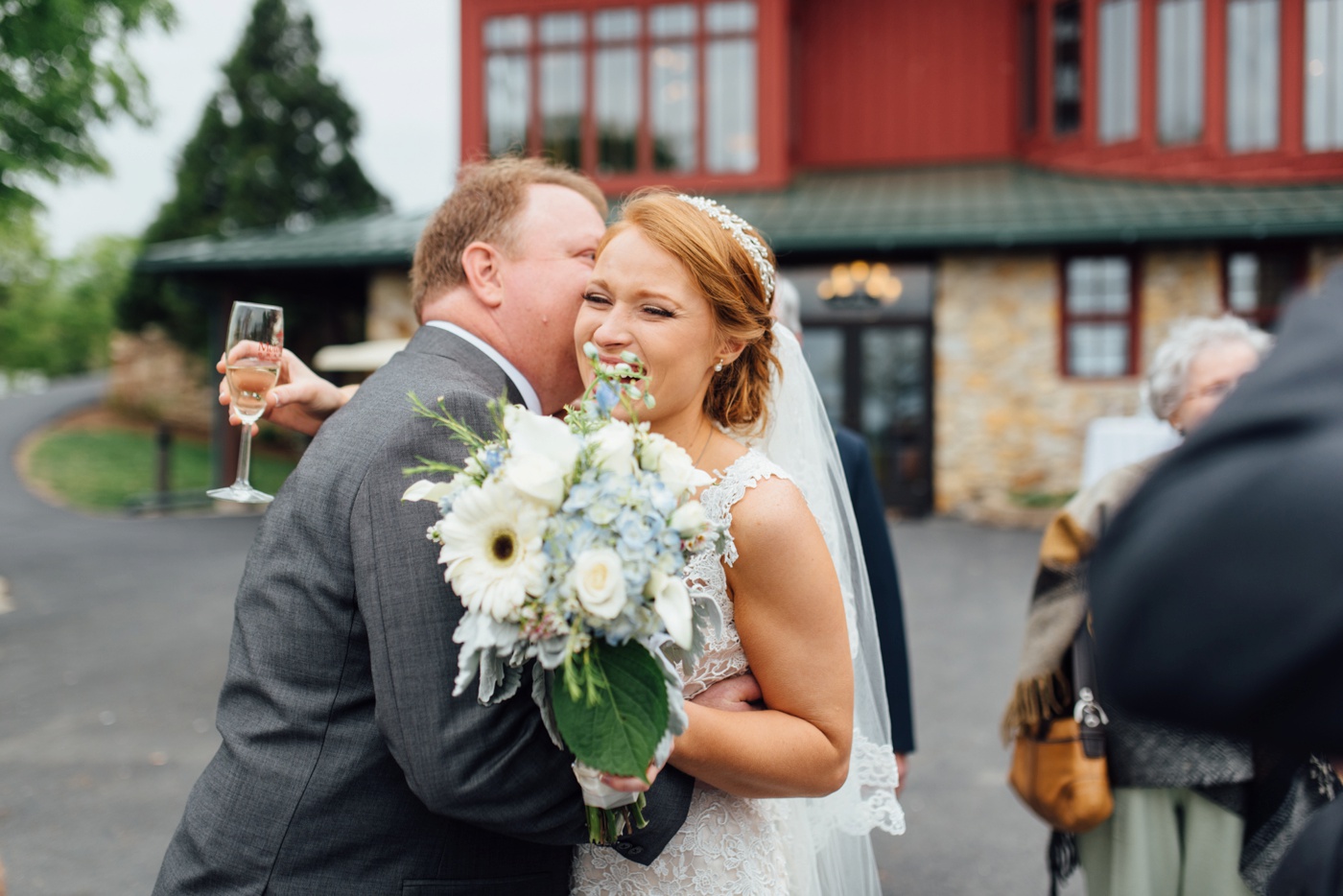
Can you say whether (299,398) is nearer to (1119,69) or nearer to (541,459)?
(541,459)

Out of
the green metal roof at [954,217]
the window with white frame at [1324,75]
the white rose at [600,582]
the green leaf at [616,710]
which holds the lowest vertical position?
the green leaf at [616,710]

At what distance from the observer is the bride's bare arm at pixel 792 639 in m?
1.67

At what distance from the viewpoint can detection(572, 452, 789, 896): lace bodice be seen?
68.9 inches

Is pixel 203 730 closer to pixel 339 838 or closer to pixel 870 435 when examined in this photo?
pixel 339 838

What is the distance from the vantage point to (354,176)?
890 inches

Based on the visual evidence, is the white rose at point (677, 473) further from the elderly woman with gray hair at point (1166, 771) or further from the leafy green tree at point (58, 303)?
the leafy green tree at point (58, 303)

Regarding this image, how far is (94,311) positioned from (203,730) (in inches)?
1798

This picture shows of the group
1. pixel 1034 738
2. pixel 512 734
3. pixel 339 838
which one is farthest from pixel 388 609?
pixel 1034 738

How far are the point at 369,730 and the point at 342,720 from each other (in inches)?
2.0

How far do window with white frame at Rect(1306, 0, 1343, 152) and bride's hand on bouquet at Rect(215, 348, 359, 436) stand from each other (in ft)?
48.3

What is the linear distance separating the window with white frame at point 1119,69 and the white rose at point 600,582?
15.0 meters

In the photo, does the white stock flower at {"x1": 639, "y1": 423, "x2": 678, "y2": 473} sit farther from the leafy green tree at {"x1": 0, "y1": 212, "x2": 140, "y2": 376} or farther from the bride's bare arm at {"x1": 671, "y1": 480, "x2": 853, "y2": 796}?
the leafy green tree at {"x1": 0, "y1": 212, "x2": 140, "y2": 376}

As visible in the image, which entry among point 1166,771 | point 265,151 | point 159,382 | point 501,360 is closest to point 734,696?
point 501,360

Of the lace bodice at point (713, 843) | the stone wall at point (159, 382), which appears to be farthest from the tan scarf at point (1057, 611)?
the stone wall at point (159, 382)
